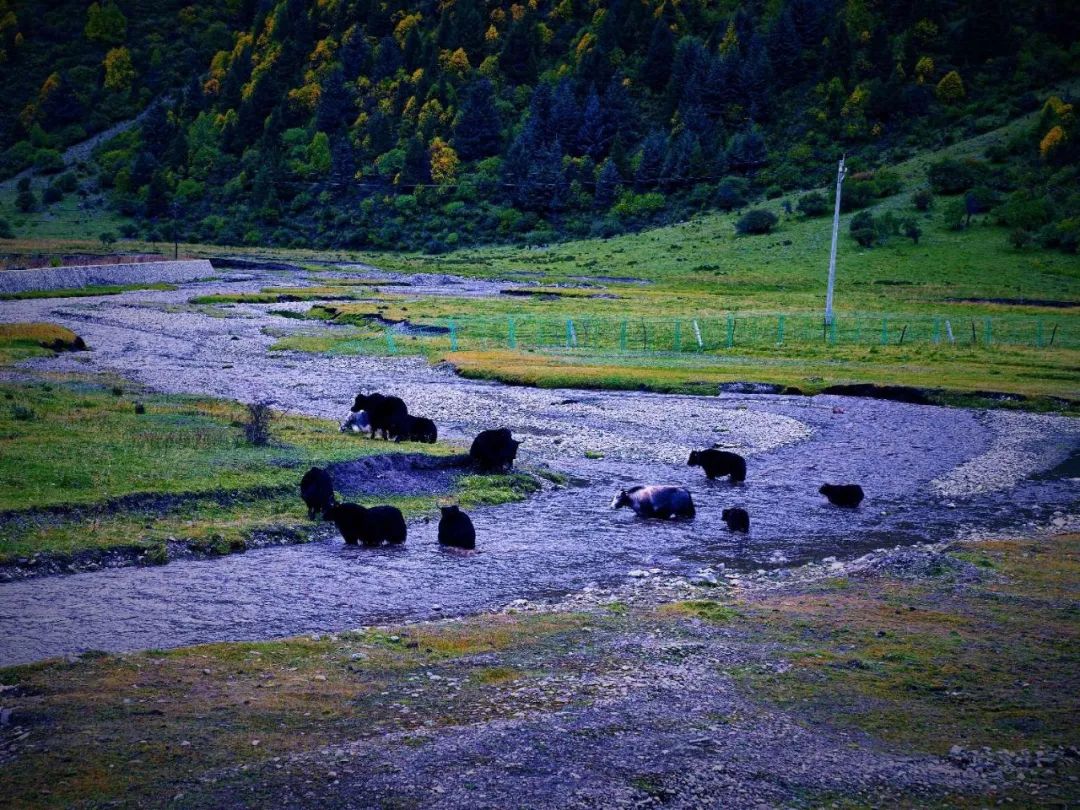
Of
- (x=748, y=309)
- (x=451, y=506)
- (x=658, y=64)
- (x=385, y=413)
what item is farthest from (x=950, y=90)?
(x=451, y=506)

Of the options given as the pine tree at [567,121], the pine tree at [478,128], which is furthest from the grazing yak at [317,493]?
the pine tree at [478,128]

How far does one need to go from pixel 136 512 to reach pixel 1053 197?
92.4m

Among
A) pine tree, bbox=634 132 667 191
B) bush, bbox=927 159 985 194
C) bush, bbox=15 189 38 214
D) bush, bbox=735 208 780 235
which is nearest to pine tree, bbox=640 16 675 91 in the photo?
pine tree, bbox=634 132 667 191

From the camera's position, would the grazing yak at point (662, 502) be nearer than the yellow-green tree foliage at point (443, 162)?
Yes

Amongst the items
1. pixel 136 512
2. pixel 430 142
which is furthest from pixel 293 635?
pixel 430 142

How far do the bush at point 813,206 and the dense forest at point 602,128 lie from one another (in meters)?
0.27

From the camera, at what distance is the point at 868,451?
2594 cm

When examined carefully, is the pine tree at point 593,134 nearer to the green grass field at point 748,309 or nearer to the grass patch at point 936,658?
the green grass field at point 748,309

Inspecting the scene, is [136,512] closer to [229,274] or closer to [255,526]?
[255,526]

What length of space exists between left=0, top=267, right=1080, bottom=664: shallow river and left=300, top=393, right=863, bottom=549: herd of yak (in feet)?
1.04

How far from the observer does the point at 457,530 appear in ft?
52.4

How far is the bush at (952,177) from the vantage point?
3873 inches

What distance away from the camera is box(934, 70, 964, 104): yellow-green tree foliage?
5217 inches

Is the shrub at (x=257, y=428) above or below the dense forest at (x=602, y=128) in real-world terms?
below
